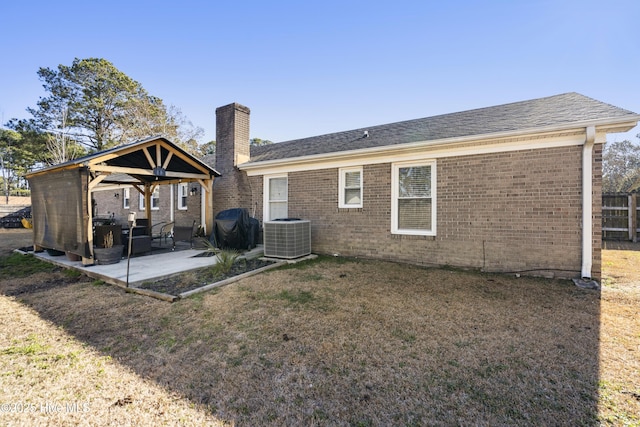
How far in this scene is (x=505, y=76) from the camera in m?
9.79

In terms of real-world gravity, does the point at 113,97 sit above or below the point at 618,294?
above

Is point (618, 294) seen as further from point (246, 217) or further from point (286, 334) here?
point (246, 217)

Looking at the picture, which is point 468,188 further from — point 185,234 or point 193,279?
point 185,234

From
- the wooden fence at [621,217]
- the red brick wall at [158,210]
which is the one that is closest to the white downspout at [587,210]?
the wooden fence at [621,217]

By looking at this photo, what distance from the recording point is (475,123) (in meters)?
7.03

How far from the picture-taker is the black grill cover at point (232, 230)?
828 cm

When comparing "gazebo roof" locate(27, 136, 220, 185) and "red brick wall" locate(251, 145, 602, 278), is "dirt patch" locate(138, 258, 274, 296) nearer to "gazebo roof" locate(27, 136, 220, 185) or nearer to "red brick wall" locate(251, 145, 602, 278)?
"red brick wall" locate(251, 145, 602, 278)

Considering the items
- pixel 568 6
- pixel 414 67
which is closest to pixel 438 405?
pixel 568 6

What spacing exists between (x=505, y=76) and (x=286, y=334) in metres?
11.1

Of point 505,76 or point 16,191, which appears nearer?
point 505,76

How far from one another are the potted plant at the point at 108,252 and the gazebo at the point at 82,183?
0.14 metres

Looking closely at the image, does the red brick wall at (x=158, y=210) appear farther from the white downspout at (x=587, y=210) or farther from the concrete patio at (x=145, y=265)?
the white downspout at (x=587, y=210)

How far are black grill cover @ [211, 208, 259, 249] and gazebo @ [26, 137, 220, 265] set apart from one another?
1.47 m

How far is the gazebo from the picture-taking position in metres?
6.64
